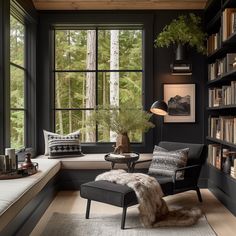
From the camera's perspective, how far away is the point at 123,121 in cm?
523

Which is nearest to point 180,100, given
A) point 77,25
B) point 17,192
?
point 77,25

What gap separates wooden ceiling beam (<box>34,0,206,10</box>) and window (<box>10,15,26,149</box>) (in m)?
0.63

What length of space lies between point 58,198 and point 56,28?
2842 mm

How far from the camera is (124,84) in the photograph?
244 inches

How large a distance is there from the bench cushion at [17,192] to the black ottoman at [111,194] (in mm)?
532

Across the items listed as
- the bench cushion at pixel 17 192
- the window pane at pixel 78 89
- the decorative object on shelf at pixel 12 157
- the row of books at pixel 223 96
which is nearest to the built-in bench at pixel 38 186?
the bench cushion at pixel 17 192

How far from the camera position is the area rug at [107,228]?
145 inches

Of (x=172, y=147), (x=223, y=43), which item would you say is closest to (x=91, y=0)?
(x=223, y=43)

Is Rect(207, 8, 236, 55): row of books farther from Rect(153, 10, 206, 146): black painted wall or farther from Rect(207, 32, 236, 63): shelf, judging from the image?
Rect(153, 10, 206, 146): black painted wall

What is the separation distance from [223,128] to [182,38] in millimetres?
1597

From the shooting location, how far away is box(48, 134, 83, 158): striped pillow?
557cm

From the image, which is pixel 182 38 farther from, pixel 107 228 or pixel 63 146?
pixel 107 228

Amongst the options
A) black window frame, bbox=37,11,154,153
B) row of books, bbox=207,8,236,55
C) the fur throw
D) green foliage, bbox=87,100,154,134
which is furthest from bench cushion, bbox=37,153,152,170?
row of books, bbox=207,8,236,55

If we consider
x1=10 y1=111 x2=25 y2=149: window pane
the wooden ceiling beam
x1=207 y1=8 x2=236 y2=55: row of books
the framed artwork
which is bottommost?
x1=10 y1=111 x2=25 y2=149: window pane
